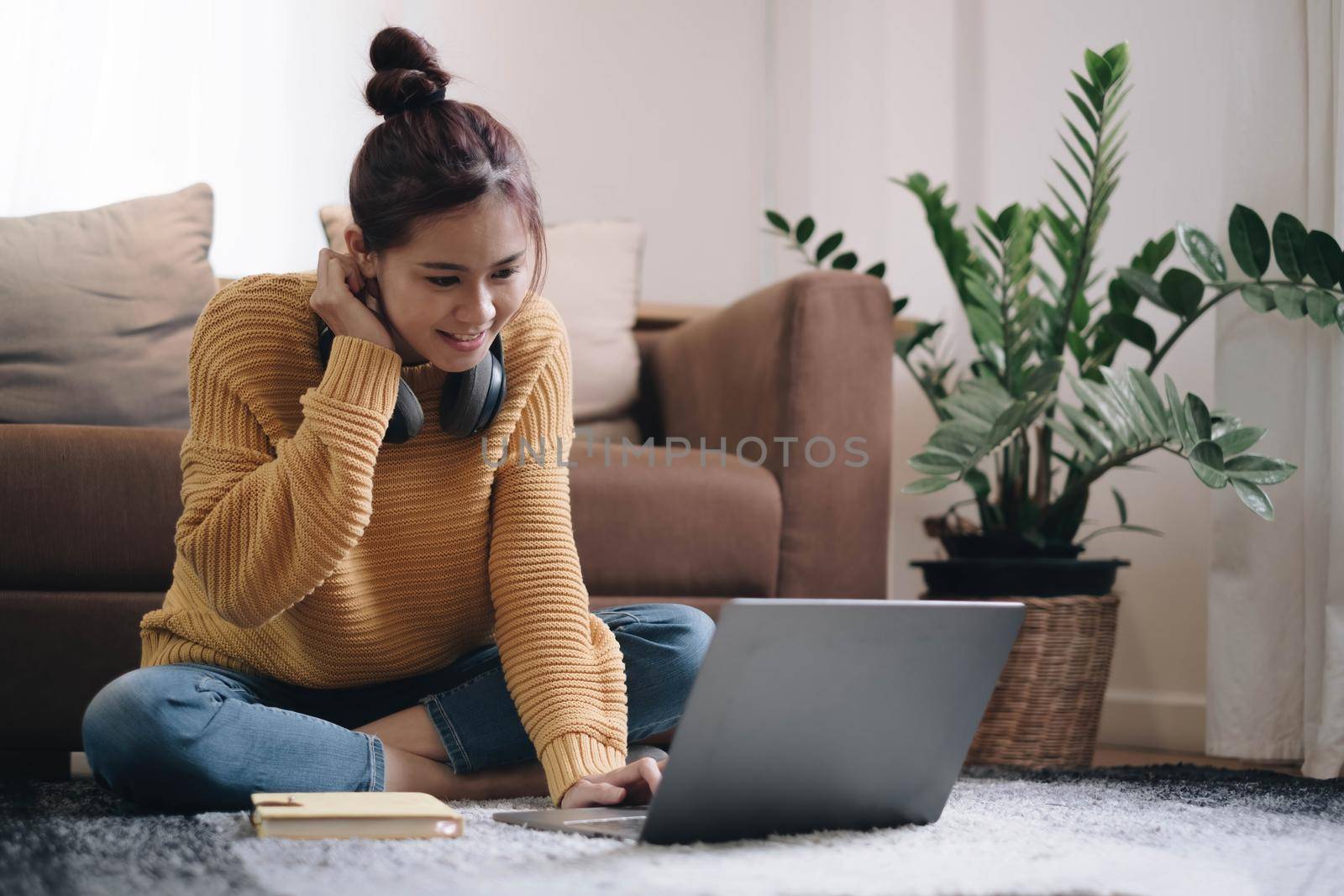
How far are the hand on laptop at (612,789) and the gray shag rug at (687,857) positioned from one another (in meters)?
0.07

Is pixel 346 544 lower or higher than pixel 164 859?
higher

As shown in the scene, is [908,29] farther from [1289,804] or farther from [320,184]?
[1289,804]

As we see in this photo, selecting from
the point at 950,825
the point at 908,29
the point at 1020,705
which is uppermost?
the point at 908,29

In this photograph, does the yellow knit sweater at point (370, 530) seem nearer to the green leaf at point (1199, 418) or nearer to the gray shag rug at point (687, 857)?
the gray shag rug at point (687, 857)

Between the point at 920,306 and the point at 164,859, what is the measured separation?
6.42 ft

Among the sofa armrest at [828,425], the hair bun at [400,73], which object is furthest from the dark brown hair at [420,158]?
the sofa armrest at [828,425]

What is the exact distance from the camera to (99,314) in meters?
1.72

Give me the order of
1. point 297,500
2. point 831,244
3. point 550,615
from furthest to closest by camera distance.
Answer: point 831,244, point 550,615, point 297,500

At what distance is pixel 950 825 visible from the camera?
3.25 feet

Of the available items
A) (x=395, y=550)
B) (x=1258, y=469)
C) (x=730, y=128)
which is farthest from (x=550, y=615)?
(x=730, y=128)

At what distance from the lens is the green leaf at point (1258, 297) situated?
5.25 feet

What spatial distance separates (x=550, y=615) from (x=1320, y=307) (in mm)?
1076

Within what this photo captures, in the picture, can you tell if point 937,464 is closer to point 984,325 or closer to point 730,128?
point 984,325

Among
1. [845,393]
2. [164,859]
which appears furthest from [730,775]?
[845,393]
